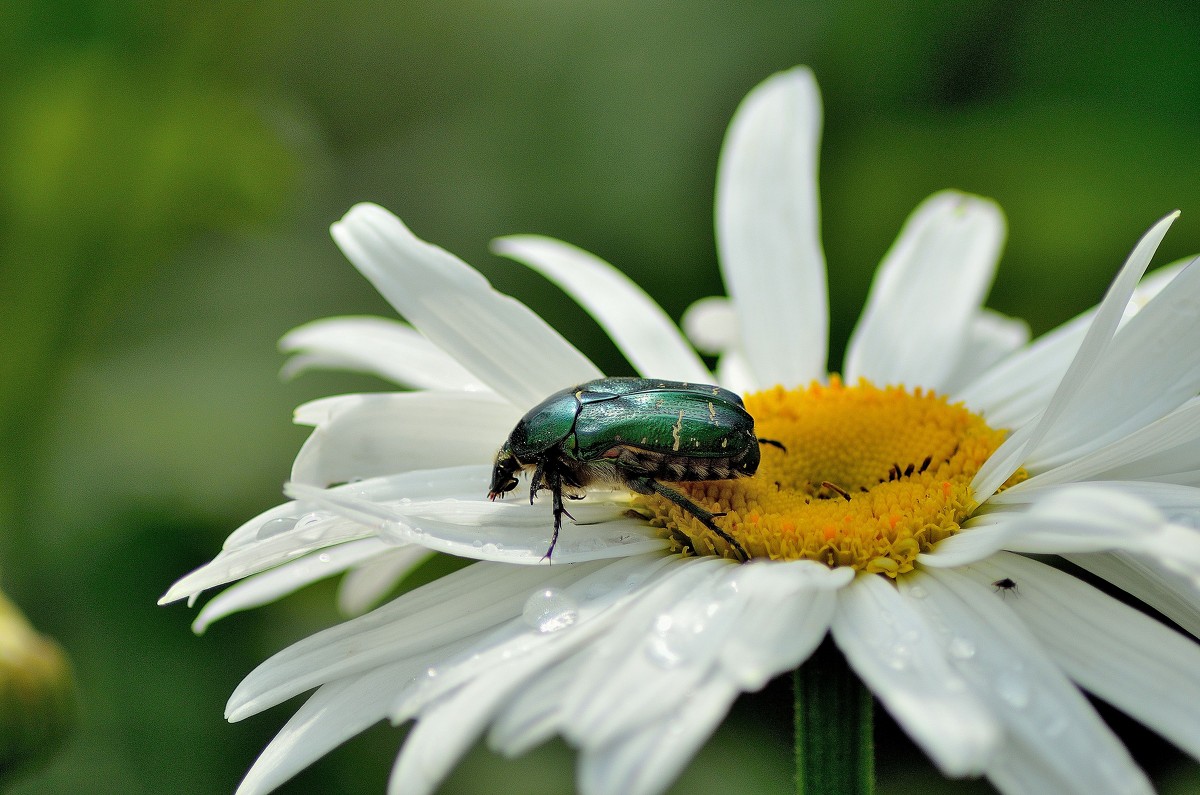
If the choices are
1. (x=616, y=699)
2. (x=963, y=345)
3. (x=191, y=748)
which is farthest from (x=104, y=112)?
(x=616, y=699)

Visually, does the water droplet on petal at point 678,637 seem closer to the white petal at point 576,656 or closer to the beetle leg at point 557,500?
the white petal at point 576,656

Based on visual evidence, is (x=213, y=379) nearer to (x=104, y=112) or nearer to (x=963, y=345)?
(x=104, y=112)

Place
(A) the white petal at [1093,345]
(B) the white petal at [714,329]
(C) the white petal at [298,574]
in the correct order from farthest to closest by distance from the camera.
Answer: (B) the white petal at [714,329]
(C) the white petal at [298,574]
(A) the white petal at [1093,345]

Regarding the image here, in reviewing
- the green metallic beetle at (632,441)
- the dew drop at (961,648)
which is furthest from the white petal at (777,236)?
the dew drop at (961,648)

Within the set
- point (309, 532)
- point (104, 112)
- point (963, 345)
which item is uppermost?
point (104, 112)

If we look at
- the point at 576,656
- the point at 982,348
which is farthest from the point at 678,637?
the point at 982,348
